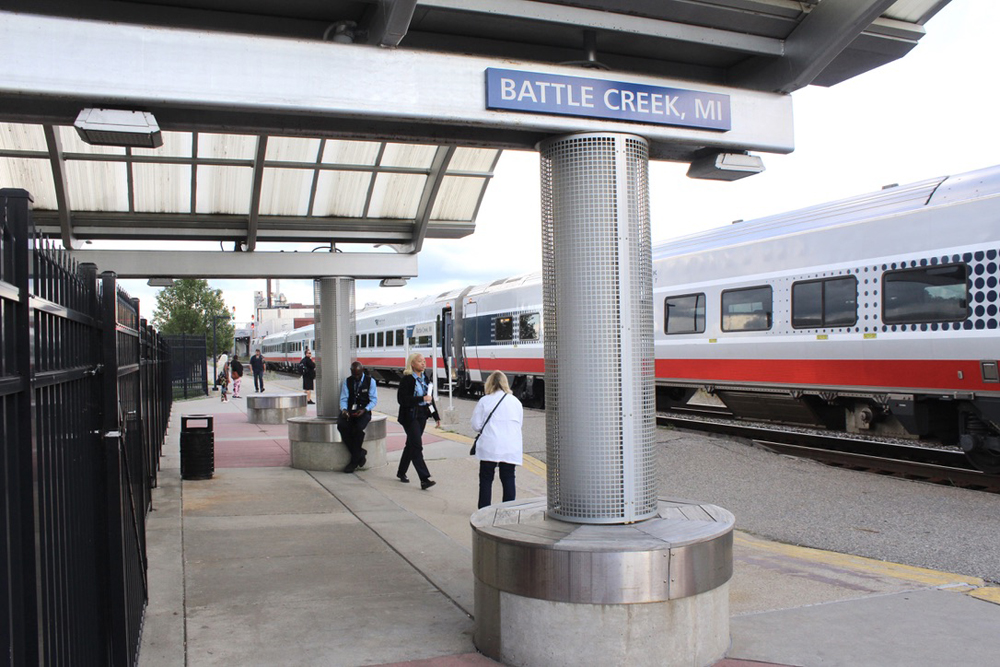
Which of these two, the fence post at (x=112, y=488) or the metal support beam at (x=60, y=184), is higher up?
the metal support beam at (x=60, y=184)

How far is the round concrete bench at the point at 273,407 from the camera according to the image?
20.0 m

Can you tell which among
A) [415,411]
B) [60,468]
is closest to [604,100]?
[60,468]

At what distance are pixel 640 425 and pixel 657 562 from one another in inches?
34.3

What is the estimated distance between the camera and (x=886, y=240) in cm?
1138

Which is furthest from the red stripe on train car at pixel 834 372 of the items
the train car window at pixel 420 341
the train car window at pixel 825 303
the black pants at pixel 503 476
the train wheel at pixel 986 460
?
the train car window at pixel 420 341

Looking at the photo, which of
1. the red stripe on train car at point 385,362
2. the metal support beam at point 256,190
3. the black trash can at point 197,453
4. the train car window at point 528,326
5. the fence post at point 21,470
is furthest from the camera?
the red stripe on train car at point 385,362

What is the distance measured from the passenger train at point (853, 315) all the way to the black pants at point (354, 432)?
6.38 metres

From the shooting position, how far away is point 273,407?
20031mm

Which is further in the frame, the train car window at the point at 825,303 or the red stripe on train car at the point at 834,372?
the train car window at the point at 825,303

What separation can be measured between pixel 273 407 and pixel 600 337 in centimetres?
1632

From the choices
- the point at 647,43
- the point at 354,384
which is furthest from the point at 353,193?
the point at 647,43

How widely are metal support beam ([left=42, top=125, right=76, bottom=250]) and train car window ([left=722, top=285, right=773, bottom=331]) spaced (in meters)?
9.81

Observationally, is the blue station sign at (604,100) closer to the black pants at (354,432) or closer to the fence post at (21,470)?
the fence post at (21,470)

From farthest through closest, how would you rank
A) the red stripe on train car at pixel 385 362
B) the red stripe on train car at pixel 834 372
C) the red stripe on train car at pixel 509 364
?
the red stripe on train car at pixel 385 362 → the red stripe on train car at pixel 509 364 → the red stripe on train car at pixel 834 372
